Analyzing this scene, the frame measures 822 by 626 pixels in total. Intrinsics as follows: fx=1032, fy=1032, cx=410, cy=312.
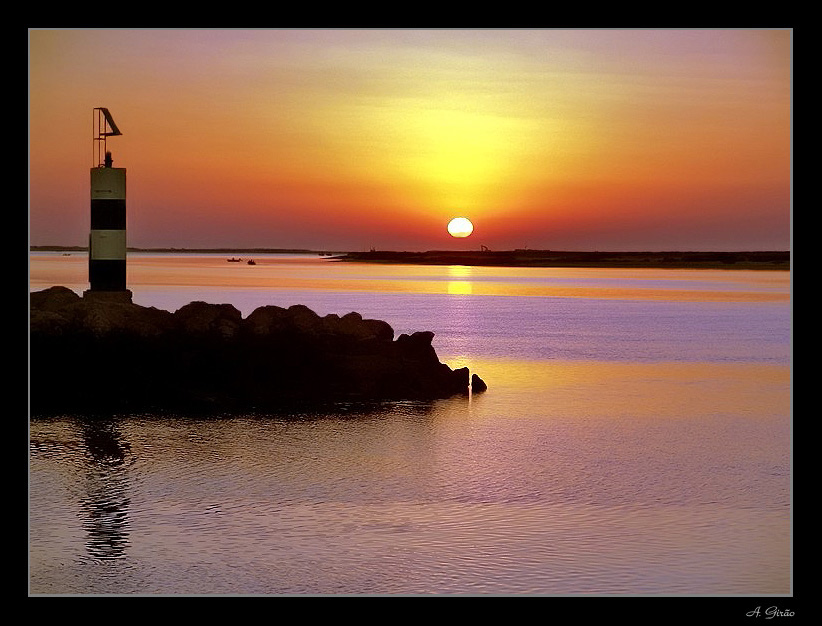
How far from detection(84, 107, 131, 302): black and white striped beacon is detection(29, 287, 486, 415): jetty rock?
74.2 inches

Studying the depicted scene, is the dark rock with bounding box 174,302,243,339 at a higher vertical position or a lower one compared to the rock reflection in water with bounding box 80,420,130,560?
higher

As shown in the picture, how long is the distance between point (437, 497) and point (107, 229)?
973cm

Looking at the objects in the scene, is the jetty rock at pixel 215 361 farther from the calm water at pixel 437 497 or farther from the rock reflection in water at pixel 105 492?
the rock reflection in water at pixel 105 492

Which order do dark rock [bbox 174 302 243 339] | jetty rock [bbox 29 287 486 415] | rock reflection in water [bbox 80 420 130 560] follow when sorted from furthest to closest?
dark rock [bbox 174 302 243 339] → jetty rock [bbox 29 287 486 415] → rock reflection in water [bbox 80 420 130 560]

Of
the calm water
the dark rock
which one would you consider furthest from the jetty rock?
the calm water

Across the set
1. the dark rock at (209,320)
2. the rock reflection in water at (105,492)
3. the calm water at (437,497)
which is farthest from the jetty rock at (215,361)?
the rock reflection in water at (105,492)

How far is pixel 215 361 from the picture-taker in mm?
14156

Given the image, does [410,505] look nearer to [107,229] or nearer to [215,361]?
[215,361]

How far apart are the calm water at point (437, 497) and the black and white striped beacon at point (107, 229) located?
16.1ft

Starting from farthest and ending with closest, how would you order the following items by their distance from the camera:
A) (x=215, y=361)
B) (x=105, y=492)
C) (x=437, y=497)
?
(x=215, y=361) < (x=437, y=497) < (x=105, y=492)

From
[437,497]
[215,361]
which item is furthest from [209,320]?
[437,497]

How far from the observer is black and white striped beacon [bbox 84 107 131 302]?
17.0 meters

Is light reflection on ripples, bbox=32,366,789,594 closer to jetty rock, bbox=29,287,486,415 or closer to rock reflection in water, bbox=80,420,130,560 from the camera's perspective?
rock reflection in water, bbox=80,420,130,560

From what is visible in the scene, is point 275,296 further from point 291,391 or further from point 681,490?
point 681,490
